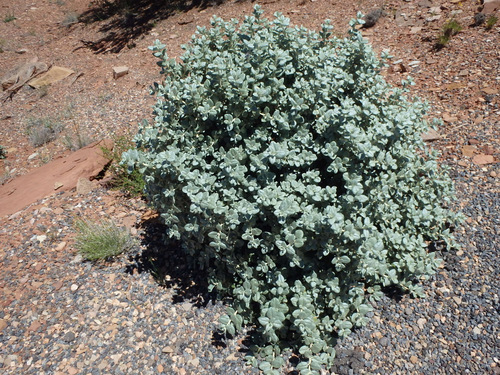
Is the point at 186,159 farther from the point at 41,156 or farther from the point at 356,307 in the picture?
the point at 41,156

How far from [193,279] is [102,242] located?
0.83 meters

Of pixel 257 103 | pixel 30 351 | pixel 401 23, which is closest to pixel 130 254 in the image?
pixel 30 351

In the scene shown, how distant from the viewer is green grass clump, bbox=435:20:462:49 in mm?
5514

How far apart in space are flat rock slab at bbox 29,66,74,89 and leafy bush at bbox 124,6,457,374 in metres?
5.72

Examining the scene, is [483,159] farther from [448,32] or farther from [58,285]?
[58,285]

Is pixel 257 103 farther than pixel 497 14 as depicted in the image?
No

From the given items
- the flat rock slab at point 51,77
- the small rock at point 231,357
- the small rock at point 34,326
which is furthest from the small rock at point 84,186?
the flat rock slab at point 51,77

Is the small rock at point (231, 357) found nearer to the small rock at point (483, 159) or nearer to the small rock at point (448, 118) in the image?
the small rock at point (483, 159)

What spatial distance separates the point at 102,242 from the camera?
3.39 metres

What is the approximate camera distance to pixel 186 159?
2.78 meters

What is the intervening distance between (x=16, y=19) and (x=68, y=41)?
2582 millimetres

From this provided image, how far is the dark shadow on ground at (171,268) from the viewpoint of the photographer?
3.16 metres

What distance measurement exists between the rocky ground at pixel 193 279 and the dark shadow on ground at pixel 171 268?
0.04 feet

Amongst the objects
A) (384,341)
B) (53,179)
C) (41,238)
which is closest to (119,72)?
(53,179)
